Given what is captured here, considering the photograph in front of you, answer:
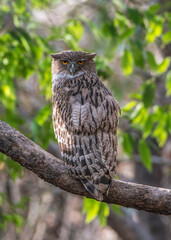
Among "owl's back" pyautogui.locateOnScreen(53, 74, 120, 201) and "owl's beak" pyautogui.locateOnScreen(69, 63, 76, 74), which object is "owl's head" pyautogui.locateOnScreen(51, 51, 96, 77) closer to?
"owl's beak" pyautogui.locateOnScreen(69, 63, 76, 74)

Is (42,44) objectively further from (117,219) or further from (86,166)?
(117,219)

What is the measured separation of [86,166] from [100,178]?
0.52 feet

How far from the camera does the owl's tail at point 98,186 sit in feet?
12.5

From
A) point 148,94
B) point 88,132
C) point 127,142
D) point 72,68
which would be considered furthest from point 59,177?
point 148,94

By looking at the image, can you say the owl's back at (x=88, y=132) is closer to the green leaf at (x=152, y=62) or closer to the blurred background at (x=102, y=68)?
the blurred background at (x=102, y=68)

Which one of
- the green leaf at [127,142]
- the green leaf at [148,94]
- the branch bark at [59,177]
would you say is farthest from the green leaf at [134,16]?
the branch bark at [59,177]

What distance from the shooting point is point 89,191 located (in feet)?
12.6

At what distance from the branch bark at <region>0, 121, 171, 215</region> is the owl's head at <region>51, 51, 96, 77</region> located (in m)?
1.16

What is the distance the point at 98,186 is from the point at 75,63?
58.5 inches

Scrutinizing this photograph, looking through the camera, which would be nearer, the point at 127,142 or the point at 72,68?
the point at 72,68

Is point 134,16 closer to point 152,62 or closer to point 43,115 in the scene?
point 152,62

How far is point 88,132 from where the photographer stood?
4.04 m

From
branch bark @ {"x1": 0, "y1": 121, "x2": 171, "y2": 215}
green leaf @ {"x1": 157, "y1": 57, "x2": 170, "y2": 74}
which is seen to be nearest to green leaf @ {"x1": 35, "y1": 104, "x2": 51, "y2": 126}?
branch bark @ {"x1": 0, "y1": 121, "x2": 171, "y2": 215}

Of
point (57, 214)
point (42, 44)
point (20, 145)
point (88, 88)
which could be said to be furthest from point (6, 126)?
point (57, 214)
